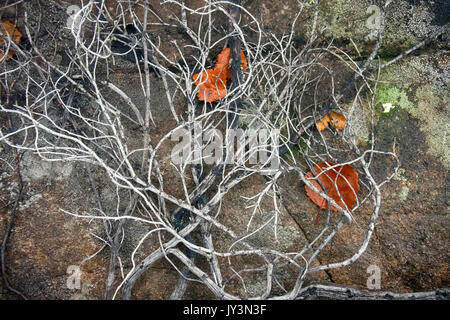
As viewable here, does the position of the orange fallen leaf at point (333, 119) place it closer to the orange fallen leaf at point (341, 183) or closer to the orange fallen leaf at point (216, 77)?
the orange fallen leaf at point (341, 183)

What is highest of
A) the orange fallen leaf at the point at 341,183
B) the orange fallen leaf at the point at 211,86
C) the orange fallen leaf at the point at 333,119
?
the orange fallen leaf at the point at 211,86

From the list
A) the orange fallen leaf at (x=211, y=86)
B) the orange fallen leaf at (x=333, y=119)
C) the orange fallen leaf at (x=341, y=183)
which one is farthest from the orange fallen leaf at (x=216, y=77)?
the orange fallen leaf at (x=341, y=183)

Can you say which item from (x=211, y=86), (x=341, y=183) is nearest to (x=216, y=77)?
(x=211, y=86)

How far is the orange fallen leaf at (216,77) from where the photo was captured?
7.09 ft

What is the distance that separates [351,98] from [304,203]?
613mm

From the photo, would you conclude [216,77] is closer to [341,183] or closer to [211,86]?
[211,86]

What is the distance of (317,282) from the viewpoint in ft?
6.48

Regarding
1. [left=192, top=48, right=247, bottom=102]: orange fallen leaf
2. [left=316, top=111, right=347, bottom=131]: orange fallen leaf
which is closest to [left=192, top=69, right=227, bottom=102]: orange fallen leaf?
[left=192, top=48, right=247, bottom=102]: orange fallen leaf

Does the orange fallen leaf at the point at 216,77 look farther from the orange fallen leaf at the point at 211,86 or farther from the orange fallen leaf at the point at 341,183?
the orange fallen leaf at the point at 341,183

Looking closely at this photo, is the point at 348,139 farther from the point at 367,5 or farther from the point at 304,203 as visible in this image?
the point at 367,5

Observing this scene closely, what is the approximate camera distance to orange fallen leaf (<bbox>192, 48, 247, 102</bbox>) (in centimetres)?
216

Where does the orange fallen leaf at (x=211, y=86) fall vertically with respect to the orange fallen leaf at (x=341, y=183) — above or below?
above

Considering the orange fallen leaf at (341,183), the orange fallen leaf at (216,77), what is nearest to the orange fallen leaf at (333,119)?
the orange fallen leaf at (341,183)

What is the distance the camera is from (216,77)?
214cm
